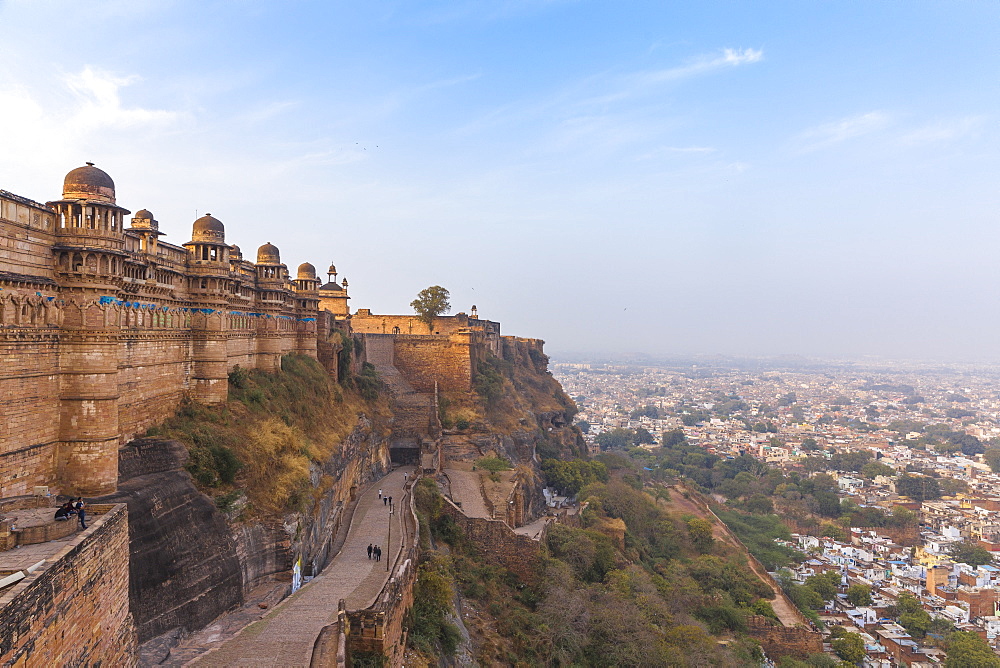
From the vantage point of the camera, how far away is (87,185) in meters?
10.9

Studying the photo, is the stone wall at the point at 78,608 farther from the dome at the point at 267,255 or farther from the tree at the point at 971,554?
the tree at the point at 971,554

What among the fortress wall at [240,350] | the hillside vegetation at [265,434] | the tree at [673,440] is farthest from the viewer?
the tree at [673,440]

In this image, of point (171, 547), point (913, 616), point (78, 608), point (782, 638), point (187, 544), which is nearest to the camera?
point (78, 608)

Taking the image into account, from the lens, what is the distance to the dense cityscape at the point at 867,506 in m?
29.9

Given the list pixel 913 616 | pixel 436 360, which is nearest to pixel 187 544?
pixel 436 360

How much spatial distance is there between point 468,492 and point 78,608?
1789cm

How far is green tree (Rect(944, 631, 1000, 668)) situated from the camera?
76.8 ft

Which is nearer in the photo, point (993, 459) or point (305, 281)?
point (305, 281)

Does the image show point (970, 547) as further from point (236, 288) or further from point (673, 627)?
point (236, 288)

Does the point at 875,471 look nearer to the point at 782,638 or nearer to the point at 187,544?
the point at 782,638

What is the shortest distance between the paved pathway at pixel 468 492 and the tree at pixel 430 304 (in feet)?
46.2

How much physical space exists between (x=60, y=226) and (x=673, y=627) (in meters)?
20.2

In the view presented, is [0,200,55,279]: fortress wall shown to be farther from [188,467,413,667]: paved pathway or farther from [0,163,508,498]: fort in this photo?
[188,467,413,667]: paved pathway

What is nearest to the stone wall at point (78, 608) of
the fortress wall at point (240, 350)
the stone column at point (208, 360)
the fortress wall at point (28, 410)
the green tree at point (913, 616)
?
the fortress wall at point (28, 410)
